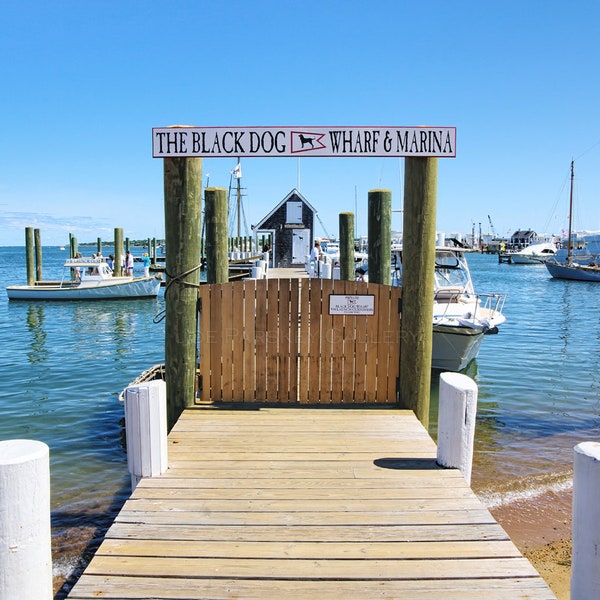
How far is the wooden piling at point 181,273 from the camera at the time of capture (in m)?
6.73

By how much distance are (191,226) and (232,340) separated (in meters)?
1.44

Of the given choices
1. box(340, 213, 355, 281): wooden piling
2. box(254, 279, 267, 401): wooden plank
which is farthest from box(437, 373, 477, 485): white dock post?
box(340, 213, 355, 281): wooden piling

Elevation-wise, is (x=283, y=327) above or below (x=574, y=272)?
above

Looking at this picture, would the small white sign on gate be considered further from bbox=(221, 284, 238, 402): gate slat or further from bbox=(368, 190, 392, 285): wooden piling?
bbox=(368, 190, 392, 285): wooden piling

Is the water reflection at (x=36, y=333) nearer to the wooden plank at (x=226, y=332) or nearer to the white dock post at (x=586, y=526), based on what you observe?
the wooden plank at (x=226, y=332)

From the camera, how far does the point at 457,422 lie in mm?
5051

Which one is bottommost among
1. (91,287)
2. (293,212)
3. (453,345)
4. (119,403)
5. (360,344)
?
(119,403)

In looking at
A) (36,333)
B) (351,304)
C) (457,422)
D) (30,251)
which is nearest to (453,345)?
(351,304)

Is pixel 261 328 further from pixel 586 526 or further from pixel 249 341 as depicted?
pixel 586 526

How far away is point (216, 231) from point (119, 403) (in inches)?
198

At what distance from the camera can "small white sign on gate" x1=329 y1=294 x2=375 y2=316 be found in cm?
721

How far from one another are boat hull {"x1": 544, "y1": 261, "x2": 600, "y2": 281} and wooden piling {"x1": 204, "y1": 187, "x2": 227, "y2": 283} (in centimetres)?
5621

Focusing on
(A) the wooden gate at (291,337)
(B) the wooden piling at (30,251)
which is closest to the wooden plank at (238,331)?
(A) the wooden gate at (291,337)

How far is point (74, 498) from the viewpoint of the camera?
8227mm
